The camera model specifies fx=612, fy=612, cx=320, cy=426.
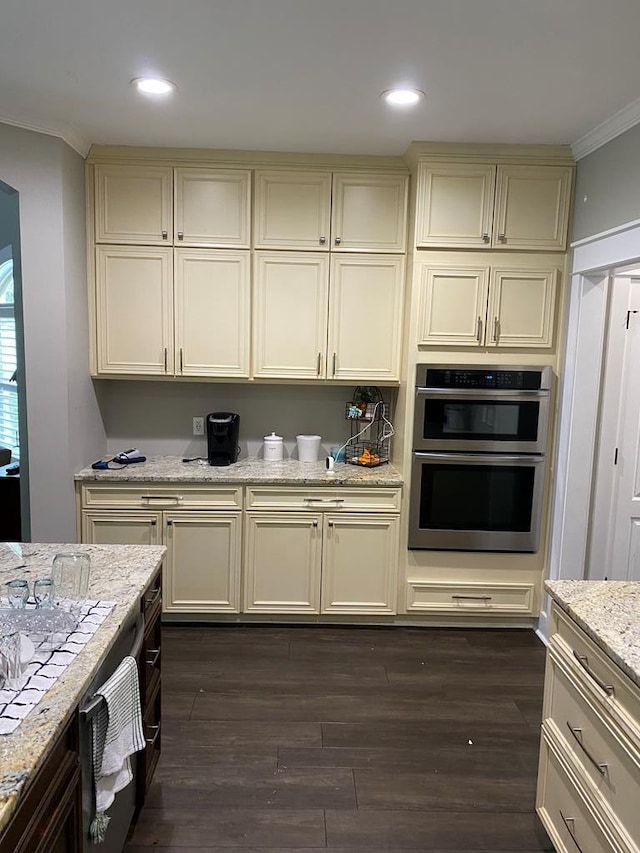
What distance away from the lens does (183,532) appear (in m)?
3.55

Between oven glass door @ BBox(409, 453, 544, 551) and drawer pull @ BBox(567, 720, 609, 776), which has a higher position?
oven glass door @ BBox(409, 453, 544, 551)

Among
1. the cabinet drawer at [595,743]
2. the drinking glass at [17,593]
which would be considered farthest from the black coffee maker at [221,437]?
the cabinet drawer at [595,743]

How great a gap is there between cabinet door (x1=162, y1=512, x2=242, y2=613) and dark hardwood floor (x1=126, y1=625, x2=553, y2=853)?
0.56 feet

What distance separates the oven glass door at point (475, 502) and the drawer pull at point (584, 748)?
67.4 inches

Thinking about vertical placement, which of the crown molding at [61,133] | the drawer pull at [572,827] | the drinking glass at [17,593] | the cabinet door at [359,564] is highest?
the crown molding at [61,133]

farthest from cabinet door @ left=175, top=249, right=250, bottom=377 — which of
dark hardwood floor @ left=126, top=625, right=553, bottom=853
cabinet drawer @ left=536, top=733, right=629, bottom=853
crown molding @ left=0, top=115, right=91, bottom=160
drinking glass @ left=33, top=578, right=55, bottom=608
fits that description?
cabinet drawer @ left=536, top=733, right=629, bottom=853

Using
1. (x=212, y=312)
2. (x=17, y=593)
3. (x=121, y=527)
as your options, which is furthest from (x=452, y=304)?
(x=17, y=593)

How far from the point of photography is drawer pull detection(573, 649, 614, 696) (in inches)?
63.2

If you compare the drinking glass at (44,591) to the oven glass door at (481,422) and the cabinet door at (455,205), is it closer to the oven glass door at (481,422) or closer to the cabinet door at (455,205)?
the oven glass door at (481,422)

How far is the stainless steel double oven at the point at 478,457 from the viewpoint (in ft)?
11.3

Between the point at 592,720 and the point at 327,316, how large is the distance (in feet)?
8.28

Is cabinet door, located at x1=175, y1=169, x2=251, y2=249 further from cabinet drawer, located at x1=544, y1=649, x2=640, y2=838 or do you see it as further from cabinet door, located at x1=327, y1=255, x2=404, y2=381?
cabinet drawer, located at x1=544, y1=649, x2=640, y2=838

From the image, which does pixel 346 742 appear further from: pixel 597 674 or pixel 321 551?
pixel 597 674

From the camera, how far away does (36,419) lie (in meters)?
3.23
